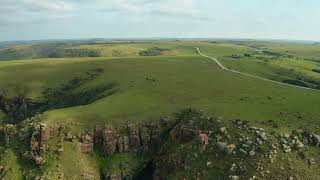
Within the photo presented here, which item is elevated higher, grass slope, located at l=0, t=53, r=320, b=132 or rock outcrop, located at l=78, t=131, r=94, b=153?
grass slope, located at l=0, t=53, r=320, b=132

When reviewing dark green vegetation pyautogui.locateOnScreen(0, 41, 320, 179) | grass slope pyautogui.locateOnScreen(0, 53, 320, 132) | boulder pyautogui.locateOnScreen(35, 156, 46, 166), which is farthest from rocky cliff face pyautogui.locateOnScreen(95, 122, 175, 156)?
boulder pyautogui.locateOnScreen(35, 156, 46, 166)

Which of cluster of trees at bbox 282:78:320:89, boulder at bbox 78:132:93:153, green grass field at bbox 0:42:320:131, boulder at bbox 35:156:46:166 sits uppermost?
green grass field at bbox 0:42:320:131

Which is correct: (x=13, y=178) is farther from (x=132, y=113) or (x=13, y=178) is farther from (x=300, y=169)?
(x=300, y=169)

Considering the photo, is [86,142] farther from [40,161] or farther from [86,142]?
[40,161]

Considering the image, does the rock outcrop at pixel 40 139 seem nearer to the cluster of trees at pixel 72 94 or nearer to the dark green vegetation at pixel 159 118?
the dark green vegetation at pixel 159 118

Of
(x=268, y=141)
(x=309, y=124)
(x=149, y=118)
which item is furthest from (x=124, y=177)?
(x=309, y=124)

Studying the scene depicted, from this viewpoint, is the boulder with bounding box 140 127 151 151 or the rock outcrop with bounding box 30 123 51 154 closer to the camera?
the rock outcrop with bounding box 30 123 51 154

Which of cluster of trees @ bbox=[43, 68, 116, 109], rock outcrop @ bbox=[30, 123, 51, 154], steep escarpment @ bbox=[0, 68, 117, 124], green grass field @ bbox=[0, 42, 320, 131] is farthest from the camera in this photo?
steep escarpment @ bbox=[0, 68, 117, 124]

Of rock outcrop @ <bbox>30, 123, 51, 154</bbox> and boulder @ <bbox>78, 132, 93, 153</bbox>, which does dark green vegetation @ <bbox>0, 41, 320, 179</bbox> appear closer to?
boulder @ <bbox>78, 132, 93, 153</bbox>

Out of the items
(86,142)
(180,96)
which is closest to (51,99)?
(180,96)

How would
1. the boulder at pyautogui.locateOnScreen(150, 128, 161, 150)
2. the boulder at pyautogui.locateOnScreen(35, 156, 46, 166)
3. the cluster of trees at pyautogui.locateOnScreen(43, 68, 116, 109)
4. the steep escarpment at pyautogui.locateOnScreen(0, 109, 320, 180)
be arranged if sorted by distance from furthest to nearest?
the cluster of trees at pyautogui.locateOnScreen(43, 68, 116, 109)
the boulder at pyautogui.locateOnScreen(150, 128, 161, 150)
the boulder at pyautogui.locateOnScreen(35, 156, 46, 166)
the steep escarpment at pyautogui.locateOnScreen(0, 109, 320, 180)

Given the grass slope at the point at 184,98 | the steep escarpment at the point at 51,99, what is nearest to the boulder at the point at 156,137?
the grass slope at the point at 184,98
